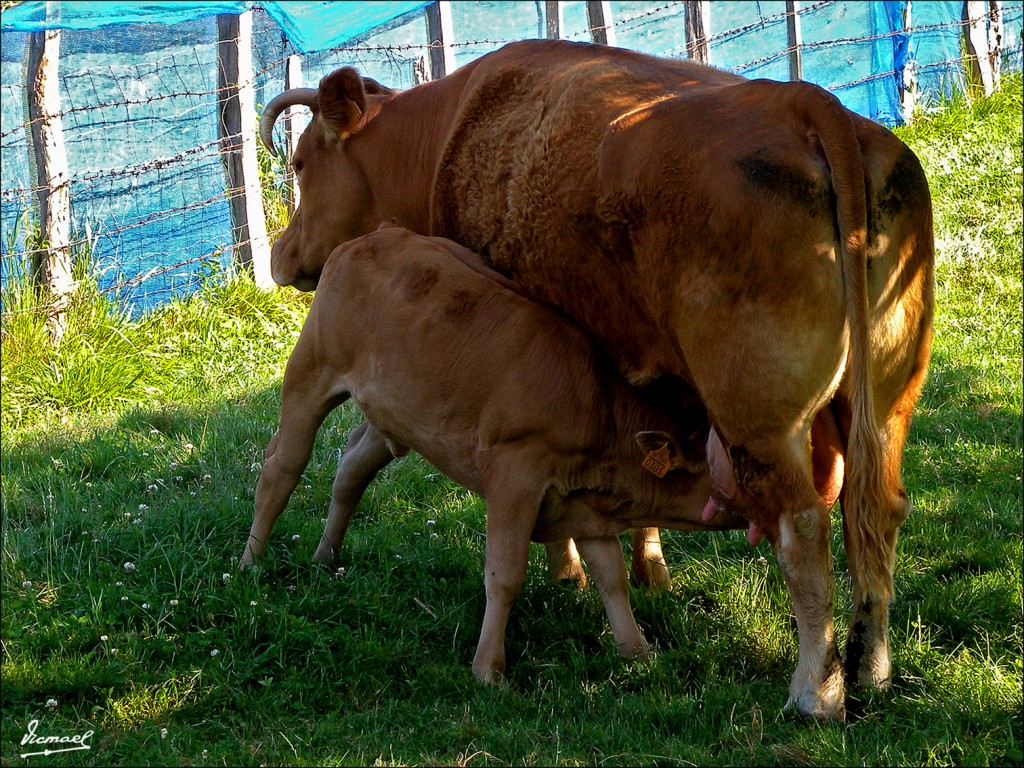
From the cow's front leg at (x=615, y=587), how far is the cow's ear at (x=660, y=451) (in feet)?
1.46

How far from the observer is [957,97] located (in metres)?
12.1

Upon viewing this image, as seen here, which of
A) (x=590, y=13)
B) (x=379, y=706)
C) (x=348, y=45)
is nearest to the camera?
(x=379, y=706)

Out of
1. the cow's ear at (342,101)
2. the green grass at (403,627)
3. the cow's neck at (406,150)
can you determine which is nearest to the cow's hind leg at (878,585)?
the green grass at (403,627)

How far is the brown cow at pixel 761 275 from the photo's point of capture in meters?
4.01

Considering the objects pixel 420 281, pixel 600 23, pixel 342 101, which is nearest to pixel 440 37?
pixel 600 23

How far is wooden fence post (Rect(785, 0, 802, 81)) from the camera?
12445mm

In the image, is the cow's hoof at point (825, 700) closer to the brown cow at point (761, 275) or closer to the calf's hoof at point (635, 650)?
the brown cow at point (761, 275)

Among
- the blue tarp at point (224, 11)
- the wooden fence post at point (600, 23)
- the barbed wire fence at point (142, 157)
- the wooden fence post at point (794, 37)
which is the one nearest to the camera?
the blue tarp at point (224, 11)

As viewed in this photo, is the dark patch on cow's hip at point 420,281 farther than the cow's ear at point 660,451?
Yes

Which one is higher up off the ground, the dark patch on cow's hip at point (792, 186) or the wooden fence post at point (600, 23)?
the wooden fence post at point (600, 23)

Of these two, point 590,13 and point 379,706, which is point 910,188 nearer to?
point 379,706

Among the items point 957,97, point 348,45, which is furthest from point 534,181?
point 957,97

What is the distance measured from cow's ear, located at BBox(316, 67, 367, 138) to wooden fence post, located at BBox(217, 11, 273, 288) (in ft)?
9.77

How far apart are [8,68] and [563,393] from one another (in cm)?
656
